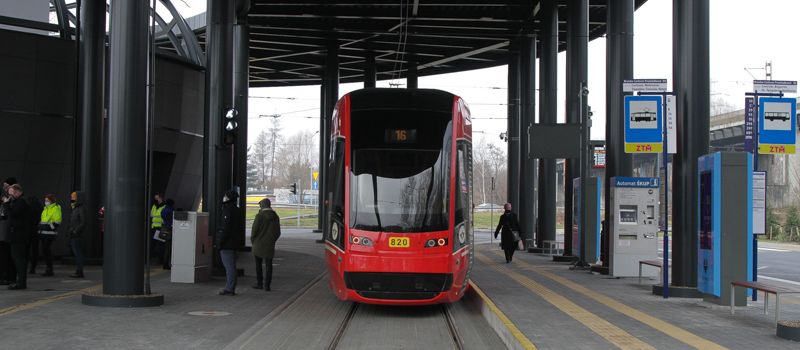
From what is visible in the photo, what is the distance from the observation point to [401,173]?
13.4 metres

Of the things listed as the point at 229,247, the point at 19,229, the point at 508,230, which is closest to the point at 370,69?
the point at 508,230

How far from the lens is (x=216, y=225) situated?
19094mm

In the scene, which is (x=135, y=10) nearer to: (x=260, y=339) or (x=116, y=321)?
(x=116, y=321)

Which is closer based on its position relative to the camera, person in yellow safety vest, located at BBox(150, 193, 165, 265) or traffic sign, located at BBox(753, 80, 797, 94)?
traffic sign, located at BBox(753, 80, 797, 94)

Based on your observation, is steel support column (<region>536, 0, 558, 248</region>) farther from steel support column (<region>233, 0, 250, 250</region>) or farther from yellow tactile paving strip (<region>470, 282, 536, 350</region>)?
yellow tactile paving strip (<region>470, 282, 536, 350</region>)

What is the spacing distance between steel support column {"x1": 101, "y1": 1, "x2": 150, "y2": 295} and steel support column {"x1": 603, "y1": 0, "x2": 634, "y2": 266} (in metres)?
11.6

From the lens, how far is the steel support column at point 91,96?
69.5 ft

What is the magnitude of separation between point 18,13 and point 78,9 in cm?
196

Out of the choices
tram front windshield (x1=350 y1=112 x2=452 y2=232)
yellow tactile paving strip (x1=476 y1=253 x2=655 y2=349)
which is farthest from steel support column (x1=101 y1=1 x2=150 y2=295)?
yellow tactile paving strip (x1=476 y1=253 x2=655 y2=349)

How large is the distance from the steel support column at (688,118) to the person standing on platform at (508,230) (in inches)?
383

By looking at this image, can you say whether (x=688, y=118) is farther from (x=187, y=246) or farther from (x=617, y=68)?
(x=187, y=246)

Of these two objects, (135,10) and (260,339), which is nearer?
(260,339)

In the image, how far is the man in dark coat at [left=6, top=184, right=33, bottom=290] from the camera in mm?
14430

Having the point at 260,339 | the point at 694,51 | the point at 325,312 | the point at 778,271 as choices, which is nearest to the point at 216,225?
the point at 325,312
